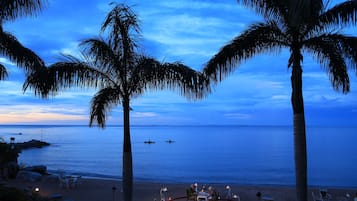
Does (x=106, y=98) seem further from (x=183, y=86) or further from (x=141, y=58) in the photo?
(x=183, y=86)

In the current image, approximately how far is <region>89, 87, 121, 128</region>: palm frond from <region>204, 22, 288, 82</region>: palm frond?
108 inches

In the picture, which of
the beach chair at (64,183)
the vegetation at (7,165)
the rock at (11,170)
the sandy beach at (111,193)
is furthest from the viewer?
the rock at (11,170)

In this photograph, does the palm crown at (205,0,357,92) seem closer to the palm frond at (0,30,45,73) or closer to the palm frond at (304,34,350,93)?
the palm frond at (304,34,350,93)

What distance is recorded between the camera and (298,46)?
11.9 meters

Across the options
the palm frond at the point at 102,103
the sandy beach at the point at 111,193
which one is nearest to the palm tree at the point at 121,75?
the palm frond at the point at 102,103

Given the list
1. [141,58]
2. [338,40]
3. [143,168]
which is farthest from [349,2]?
[143,168]

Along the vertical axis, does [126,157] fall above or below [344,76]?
below

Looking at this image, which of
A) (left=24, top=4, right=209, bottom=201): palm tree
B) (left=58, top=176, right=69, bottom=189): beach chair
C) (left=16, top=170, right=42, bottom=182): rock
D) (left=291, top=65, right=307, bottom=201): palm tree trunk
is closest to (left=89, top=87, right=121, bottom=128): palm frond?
(left=24, top=4, right=209, bottom=201): palm tree

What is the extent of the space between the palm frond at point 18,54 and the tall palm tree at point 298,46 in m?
5.23

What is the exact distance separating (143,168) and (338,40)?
44910 mm

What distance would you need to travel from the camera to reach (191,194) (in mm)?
17125

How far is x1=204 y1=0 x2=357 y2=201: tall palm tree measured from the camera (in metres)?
11.5

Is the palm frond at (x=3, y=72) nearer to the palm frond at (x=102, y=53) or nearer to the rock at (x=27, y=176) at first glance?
the palm frond at (x=102, y=53)

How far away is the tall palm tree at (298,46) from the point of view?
1152 centimetres
